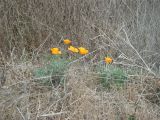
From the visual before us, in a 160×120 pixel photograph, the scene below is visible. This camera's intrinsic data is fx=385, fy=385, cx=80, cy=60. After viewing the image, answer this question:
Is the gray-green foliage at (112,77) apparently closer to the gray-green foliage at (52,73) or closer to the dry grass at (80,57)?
the dry grass at (80,57)

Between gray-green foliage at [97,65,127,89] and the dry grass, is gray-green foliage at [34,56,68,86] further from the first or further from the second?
gray-green foliage at [97,65,127,89]

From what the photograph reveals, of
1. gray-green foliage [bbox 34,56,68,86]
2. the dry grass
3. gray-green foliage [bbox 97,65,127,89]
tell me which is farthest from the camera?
gray-green foliage [bbox 97,65,127,89]

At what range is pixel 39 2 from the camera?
420 cm

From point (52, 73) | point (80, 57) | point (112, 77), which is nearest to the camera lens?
point (52, 73)

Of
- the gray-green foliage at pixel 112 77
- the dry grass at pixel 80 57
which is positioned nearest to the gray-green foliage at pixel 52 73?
the dry grass at pixel 80 57

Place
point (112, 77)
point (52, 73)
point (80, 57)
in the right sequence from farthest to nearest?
point (80, 57)
point (112, 77)
point (52, 73)

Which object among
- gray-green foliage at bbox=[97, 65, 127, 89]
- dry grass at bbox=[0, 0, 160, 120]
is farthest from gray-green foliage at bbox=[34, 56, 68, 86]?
gray-green foliage at bbox=[97, 65, 127, 89]

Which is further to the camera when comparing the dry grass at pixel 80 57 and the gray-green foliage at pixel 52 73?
the gray-green foliage at pixel 52 73

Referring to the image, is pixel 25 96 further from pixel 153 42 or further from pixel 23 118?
pixel 153 42

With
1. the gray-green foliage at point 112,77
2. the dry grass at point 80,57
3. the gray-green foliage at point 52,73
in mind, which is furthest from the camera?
the gray-green foliage at point 112,77

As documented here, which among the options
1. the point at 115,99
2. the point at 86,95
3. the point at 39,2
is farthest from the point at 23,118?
the point at 39,2

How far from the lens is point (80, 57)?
357 centimetres

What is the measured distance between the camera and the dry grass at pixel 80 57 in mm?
2869

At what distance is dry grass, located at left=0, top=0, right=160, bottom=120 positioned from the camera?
2869mm
